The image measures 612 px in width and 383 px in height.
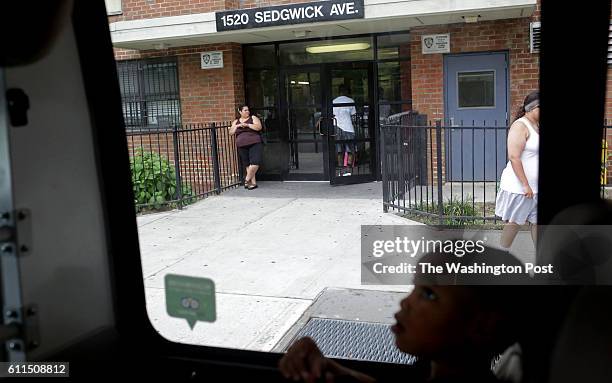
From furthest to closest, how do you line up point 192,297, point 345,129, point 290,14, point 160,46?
point 160,46 < point 345,129 < point 290,14 < point 192,297

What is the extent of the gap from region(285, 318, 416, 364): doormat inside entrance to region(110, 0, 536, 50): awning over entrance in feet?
18.9

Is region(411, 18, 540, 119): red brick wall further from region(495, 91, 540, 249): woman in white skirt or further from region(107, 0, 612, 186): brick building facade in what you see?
region(495, 91, 540, 249): woman in white skirt

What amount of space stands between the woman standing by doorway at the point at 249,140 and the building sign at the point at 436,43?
3.10 meters

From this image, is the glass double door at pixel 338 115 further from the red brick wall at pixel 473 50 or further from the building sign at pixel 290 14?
the building sign at pixel 290 14

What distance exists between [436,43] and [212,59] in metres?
4.10

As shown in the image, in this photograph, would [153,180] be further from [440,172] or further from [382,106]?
[440,172]

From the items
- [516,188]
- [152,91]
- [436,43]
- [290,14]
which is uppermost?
[290,14]

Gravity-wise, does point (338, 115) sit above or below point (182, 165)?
above

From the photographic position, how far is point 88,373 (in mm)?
2041

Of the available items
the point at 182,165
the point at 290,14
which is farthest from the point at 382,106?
the point at 182,165

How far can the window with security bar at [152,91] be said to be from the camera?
11.9 meters

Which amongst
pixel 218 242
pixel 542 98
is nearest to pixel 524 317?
pixel 542 98

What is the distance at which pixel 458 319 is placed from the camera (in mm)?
1525

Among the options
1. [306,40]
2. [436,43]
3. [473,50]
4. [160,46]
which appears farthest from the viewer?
[160,46]
